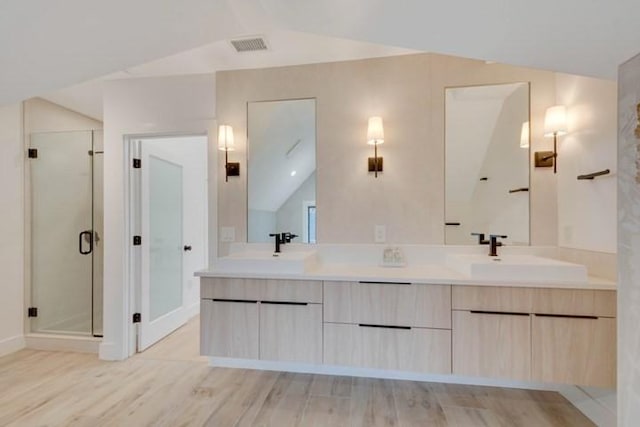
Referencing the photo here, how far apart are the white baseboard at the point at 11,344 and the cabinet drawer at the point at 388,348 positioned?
3001 millimetres

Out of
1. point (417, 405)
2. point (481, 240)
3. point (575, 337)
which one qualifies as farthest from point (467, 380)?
point (481, 240)

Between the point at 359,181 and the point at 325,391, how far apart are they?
62.9 inches

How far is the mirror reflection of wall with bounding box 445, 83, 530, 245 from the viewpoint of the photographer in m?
2.32

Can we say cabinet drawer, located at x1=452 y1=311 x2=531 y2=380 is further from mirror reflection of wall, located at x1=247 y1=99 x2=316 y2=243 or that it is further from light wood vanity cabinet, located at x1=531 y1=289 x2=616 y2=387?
mirror reflection of wall, located at x1=247 y1=99 x2=316 y2=243

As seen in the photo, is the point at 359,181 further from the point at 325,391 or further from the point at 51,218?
the point at 51,218

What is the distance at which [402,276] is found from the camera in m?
1.96

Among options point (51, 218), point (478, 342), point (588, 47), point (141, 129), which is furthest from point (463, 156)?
point (51, 218)

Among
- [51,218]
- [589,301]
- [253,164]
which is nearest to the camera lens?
[589,301]

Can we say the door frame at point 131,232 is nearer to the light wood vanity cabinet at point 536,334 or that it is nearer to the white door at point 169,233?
the white door at point 169,233

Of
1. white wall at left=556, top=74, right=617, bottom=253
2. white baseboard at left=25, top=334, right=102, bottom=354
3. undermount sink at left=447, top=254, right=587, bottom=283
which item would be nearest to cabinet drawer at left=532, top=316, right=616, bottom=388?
undermount sink at left=447, top=254, right=587, bottom=283

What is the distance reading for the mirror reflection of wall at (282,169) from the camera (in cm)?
256

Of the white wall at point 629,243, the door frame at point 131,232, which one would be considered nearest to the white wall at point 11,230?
the door frame at point 131,232

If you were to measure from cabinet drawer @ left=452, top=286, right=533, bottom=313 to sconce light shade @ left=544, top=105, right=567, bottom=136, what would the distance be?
117cm

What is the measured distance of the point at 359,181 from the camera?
248cm
